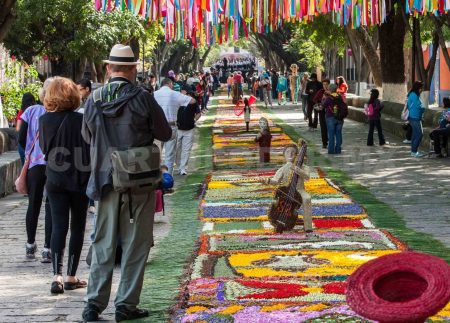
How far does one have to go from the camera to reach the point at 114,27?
1387 inches

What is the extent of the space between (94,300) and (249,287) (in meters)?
1.41

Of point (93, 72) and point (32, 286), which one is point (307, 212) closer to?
point (32, 286)

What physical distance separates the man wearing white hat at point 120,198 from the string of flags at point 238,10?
9145 mm

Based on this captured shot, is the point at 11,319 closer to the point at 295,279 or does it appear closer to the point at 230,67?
the point at 295,279

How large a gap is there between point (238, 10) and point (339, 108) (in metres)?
7.02

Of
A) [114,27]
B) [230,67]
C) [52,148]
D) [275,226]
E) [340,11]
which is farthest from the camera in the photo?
[230,67]

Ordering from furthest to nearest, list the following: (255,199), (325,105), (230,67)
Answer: (230,67) < (325,105) < (255,199)

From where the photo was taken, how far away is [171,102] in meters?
18.8

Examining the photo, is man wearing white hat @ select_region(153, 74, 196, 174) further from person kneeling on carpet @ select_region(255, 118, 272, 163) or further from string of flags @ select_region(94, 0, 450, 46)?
person kneeling on carpet @ select_region(255, 118, 272, 163)

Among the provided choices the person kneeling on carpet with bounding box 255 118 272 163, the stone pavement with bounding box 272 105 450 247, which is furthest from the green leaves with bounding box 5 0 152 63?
the person kneeling on carpet with bounding box 255 118 272 163

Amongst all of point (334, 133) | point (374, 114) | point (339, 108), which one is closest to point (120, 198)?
point (334, 133)

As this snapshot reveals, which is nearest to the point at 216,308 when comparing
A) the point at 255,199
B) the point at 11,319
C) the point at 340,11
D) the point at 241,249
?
the point at 11,319

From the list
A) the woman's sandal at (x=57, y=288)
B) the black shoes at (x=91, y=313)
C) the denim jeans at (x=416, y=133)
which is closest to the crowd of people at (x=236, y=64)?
the denim jeans at (x=416, y=133)

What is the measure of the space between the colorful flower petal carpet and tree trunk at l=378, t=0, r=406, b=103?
1536cm
